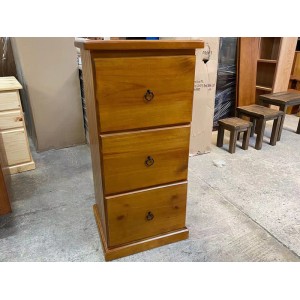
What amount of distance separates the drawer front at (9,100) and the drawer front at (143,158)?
125 cm

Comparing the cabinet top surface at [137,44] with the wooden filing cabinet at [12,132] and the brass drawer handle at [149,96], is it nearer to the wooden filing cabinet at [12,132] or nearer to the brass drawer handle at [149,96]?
the brass drawer handle at [149,96]

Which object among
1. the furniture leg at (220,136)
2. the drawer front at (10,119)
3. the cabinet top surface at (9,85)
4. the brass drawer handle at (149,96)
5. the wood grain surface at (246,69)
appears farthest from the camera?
the wood grain surface at (246,69)

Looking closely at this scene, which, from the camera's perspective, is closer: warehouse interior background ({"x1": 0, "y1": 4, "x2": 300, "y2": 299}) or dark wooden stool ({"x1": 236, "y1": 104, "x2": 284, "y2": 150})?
warehouse interior background ({"x1": 0, "y1": 4, "x2": 300, "y2": 299})

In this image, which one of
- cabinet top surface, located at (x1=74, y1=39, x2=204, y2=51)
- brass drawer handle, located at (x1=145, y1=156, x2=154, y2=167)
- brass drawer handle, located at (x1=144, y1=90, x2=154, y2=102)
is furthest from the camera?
brass drawer handle, located at (x1=145, y1=156, x2=154, y2=167)

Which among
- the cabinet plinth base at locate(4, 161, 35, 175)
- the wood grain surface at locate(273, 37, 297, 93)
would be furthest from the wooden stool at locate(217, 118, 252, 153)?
the cabinet plinth base at locate(4, 161, 35, 175)

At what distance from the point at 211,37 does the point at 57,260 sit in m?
1.94

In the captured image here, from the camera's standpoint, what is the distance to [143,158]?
113cm

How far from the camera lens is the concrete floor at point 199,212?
53.1 inches

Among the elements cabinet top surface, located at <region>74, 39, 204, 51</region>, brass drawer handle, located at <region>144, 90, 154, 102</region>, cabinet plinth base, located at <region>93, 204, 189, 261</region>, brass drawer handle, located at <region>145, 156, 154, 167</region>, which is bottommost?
cabinet plinth base, located at <region>93, 204, 189, 261</region>

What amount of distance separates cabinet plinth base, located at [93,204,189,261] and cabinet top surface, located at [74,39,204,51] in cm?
93

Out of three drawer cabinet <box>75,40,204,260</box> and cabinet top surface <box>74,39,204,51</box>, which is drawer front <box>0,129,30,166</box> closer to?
three drawer cabinet <box>75,40,204,260</box>

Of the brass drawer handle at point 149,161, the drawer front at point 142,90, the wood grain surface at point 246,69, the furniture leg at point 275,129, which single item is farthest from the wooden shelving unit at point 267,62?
the brass drawer handle at point 149,161

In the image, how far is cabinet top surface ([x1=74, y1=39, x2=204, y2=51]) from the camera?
2.87 ft
